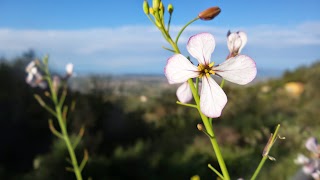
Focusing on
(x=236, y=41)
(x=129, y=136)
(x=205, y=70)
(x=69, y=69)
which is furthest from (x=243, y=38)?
A: (x=129, y=136)

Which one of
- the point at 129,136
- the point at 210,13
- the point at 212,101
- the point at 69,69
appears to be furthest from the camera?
the point at 129,136

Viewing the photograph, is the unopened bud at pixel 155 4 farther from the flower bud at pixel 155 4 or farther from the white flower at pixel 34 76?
the white flower at pixel 34 76

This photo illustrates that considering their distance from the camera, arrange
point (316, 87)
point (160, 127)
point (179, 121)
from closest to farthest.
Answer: point (160, 127) → point (179, 121) → point (316, 87)

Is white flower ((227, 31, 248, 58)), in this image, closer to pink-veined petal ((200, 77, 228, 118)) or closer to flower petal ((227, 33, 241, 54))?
flower petal ((227, 33, 241, 54))

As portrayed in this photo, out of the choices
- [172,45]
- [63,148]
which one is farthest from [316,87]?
[172,45]

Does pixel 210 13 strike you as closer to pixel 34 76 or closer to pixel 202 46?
pixel 202 46

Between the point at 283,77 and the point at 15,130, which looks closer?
the point at 15,130

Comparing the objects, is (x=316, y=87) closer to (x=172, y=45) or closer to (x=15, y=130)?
(x=15, y=130)

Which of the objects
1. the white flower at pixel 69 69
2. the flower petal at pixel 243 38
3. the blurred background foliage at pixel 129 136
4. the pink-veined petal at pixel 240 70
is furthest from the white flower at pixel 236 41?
the blurred background foliage at pixel 129 136
